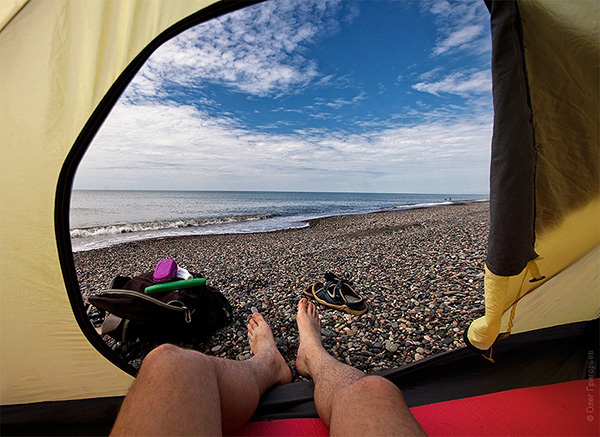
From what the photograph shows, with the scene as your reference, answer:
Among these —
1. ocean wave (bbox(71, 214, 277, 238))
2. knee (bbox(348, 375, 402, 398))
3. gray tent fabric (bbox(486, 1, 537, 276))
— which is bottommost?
ocean wave (bbox(71, 214, 277, 238))

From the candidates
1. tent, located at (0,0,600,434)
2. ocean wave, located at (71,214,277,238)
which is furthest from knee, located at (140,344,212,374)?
ocean wave, located at (71,214,277,238)

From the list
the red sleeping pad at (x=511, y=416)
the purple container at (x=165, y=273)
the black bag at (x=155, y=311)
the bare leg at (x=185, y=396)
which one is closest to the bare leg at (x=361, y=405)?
the red sleeping pad at (x=511, y=416)

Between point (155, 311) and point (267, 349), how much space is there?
110 centimetres

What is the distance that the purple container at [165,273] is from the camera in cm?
287

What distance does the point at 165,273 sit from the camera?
291cm

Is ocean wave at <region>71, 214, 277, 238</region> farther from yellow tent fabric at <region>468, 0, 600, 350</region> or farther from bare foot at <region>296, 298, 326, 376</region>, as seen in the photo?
yellow tent fabric at <region>468, 0, 600, 350</region>

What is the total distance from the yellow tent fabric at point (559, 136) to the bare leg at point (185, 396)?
142 centimetres

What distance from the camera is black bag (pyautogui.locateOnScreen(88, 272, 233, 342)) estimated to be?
2.39m

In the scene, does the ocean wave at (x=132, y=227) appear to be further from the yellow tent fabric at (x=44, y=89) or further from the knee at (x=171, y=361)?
the knee at (x=171, y=361)

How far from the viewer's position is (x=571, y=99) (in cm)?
140

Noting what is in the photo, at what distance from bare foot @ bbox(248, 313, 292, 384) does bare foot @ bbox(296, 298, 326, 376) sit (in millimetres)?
127

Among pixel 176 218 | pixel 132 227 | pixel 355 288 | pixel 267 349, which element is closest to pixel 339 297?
pixel 355 288

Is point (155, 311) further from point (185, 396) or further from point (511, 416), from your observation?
point (511, 416)

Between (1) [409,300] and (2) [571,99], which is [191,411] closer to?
(2) [571,99]
